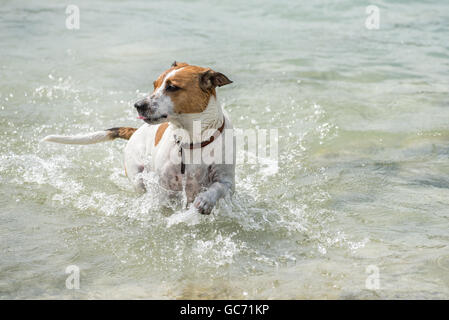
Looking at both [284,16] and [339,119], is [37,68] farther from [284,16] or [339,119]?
[284,16]

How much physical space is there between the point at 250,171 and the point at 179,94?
206 cm

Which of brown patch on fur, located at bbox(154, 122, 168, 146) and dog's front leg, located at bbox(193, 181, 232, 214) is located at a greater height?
brown patch on fur, located at bbox(154, 122, 168, 146)

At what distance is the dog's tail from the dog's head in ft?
4.19

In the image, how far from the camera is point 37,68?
30.2 ft

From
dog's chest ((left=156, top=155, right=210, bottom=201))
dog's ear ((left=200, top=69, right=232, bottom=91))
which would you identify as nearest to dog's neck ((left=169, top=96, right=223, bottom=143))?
dog's ear ((left=200, top=69, right=232, bottom=91))

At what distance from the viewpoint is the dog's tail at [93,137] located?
5051mm

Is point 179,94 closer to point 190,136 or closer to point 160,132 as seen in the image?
point 190,136

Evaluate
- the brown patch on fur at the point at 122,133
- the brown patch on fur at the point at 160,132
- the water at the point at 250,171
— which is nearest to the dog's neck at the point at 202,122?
the brown patch on fur at the point at 160,132

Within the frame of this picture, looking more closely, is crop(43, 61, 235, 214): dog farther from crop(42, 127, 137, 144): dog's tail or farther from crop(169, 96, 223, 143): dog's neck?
crop(42, 127, 137, 144): dog's tail

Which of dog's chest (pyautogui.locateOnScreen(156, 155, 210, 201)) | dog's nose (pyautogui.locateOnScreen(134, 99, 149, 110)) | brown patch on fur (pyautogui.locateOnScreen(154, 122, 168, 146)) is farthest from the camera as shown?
brown patch on fur (pyautogui.locateOnScreen(154, 122, 168, 146))

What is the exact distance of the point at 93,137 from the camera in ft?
16.9

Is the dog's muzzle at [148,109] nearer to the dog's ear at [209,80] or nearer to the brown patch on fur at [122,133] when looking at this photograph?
the dog's ear at [209,80]

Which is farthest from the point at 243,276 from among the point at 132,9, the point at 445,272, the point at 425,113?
the point at 132,9

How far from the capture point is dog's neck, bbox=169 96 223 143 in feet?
13.5
